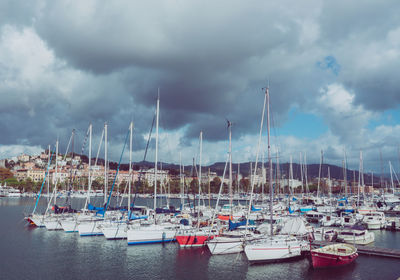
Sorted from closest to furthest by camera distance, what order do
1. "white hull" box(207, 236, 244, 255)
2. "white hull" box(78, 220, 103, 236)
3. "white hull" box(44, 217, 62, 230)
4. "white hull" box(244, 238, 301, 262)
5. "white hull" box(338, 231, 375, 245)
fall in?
"white hull" box(244, 238, 301, 262)
"white hull" box(207, 236, 244, 255)
"white hull" box(338, 231, 375, 245)
"white hull" box(78, 220, 103, 236)
"white hull" box(44, 217, 62, 230)

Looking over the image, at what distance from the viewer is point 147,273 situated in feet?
95.1

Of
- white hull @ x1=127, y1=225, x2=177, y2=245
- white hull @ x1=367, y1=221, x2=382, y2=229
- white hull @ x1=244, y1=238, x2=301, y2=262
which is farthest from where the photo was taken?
white hull @ x1=367, y1=221, x2=382, y2=229

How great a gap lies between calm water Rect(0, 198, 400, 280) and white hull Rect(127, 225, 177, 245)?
34.2 inches

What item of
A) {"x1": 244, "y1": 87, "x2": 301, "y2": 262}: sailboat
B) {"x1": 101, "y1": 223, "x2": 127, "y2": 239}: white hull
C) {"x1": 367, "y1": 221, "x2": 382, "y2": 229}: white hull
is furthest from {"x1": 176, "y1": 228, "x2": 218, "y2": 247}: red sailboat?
{"x1": 367, "y1": 221, "x2": 382, "y2": 229}: white hull

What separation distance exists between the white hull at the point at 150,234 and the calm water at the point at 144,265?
34.2 inches

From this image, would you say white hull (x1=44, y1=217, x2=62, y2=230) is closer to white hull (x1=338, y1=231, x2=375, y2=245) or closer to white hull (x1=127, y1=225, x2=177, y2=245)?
white hull (x1=127, y1=225, x2=177, y2=245)

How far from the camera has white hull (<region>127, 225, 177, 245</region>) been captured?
38.9 meters

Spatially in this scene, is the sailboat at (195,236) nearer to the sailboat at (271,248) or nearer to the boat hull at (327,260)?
the sailboat at (271,248)

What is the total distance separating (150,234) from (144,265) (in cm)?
824

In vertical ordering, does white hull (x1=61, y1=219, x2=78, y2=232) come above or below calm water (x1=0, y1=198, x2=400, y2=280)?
above

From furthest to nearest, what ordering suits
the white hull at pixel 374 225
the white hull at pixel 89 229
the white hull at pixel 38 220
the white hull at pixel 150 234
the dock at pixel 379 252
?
the white hull at pixel 374 225 → the white hull at pixel 38 220 → the white hull at pixel 89 229 → the white hull at pixel 150 234 → the dock at pixel 379 252

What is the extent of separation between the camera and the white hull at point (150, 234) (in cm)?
3891

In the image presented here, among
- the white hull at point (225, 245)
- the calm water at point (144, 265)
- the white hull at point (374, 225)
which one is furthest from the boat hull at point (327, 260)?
the white hull at point (374, 225)

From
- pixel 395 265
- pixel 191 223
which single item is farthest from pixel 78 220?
pixel 395 265
